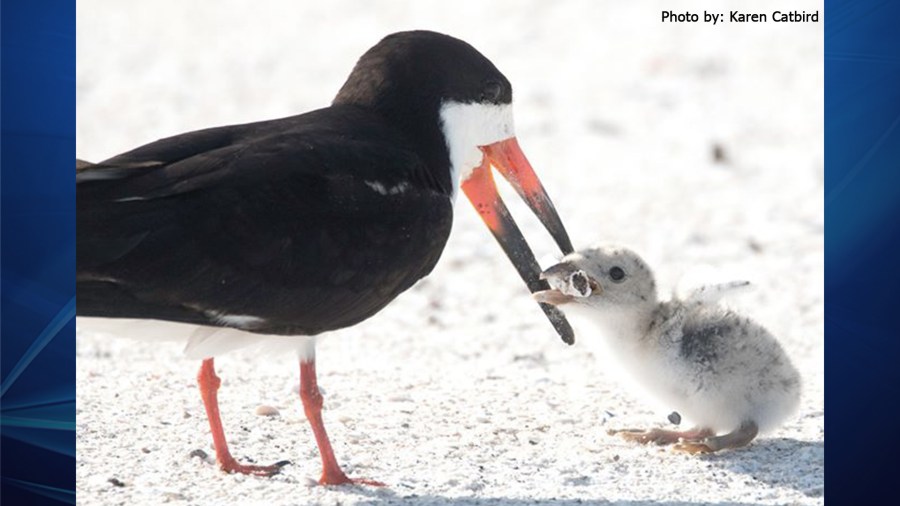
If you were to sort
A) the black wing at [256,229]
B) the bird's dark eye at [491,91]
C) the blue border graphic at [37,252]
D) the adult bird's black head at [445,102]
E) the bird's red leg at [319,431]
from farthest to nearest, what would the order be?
the bird's dark eye at [491,91] → the adult bird's black head at [445,102] → the bird's red leg at [319,431] → the black wing at [256,229] → the blue border graphic at [37,252]

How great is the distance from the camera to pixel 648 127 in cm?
1212

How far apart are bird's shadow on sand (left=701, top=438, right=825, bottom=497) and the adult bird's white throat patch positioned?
1.41 m

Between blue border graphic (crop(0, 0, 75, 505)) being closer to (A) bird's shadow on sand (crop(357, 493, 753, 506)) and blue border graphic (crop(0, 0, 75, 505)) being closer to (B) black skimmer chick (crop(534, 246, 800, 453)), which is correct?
(A) bird's shadow on sand (crop(357, 493, 753, 506))

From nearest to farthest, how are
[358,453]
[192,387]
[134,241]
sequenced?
[134,241]
[358,453]
[192,387]

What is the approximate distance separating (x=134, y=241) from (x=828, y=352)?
6.92ft

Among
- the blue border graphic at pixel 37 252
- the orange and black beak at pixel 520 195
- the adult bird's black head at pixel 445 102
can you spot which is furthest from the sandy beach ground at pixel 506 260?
the blue border graphic at pixel 37 252

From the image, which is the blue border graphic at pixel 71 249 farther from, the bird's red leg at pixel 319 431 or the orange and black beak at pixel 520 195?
the orange and black beak at pixel 520 195

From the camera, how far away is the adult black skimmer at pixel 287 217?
461cm

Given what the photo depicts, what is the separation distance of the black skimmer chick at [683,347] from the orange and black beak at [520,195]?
0.57 feet

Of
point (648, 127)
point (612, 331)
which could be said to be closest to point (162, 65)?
point (648, 127)

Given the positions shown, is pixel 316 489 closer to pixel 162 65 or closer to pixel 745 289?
pixel 745 289

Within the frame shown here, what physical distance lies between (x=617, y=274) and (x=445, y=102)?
3.14 ft

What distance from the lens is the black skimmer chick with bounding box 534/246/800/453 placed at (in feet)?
18.8

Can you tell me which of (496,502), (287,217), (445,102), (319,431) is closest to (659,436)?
(496,502)
